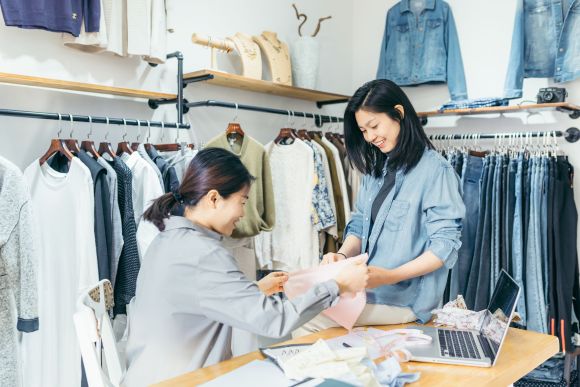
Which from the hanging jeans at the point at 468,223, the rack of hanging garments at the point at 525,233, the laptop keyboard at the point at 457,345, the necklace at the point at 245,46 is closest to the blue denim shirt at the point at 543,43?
the rack of hanging garments at the point at 525,233

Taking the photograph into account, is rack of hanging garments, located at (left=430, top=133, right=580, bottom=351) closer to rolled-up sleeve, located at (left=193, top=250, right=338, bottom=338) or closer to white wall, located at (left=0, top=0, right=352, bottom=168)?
white wall, located at (left=0, top=0, right=352, bottom=168)

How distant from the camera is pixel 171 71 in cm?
330

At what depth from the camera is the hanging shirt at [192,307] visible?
142cm

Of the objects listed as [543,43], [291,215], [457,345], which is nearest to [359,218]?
[457,345]

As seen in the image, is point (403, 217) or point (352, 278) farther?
point (403, 217)

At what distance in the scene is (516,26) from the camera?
11.2ft

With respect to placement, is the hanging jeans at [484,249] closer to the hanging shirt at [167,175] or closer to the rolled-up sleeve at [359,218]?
the rolled-up sleeve at [359,218]

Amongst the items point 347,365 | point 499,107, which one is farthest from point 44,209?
point 499,107

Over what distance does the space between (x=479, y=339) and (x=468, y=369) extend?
0.25 metres

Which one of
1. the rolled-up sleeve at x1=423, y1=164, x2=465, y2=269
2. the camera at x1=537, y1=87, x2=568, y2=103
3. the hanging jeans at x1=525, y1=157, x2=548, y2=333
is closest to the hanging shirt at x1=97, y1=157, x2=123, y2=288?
the rolled-up sleeve at x1=423, y1=164, x2=465, y2=269

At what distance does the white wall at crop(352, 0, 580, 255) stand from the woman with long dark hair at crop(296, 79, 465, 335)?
1791 mm

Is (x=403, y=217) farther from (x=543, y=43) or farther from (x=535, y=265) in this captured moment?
(x=543, y=43)

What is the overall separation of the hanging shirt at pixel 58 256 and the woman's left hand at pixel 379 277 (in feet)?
4.16

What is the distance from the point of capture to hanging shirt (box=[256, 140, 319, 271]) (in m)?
3.25
